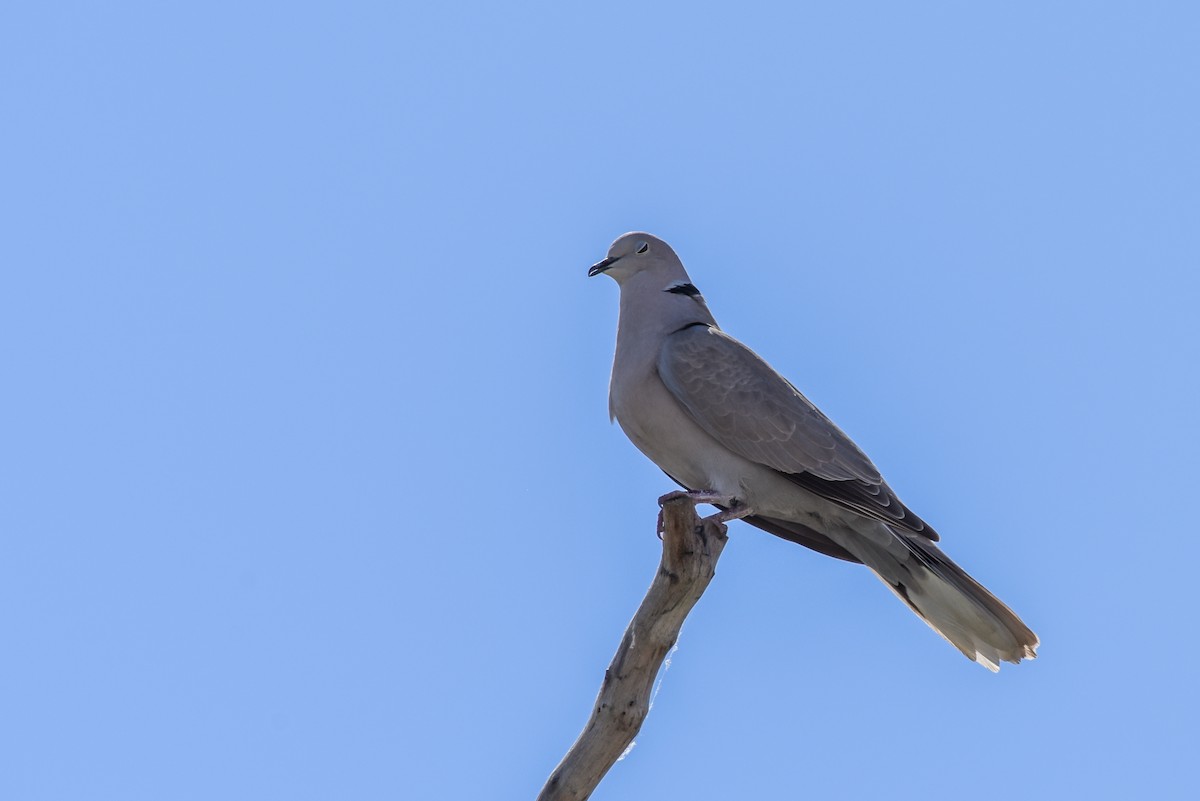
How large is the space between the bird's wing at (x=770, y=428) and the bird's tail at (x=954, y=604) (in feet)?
0.57

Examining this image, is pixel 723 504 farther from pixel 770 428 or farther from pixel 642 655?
pixel 642 655

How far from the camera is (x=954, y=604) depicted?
6383mm

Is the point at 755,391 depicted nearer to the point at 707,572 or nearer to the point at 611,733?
the point at 707,572

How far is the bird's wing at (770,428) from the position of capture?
6.42 m

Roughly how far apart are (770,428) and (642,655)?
1898mm

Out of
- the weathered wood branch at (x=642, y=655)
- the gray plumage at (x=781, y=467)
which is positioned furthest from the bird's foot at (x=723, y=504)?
the weathered wood branch at (x=642, y=655)

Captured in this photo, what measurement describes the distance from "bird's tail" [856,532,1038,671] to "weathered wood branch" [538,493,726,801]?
5.42ft

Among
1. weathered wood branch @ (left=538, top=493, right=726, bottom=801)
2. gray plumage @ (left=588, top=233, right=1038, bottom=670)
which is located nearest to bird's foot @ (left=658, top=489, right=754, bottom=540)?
gray plumage @ (left=588, top=233, right=1038, bottom=670)

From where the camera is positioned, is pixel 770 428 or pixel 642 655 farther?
pixel 770 428

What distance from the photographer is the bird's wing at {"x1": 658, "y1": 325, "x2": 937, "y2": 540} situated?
253 inches

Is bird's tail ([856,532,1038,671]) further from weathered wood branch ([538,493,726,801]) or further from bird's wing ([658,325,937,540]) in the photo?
weathered wood branch ([538,493,726,801])

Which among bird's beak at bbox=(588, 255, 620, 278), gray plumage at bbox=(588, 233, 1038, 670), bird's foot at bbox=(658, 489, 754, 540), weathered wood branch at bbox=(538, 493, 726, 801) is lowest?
weathered wood branch at bbox=(538, 493, 726, 801)

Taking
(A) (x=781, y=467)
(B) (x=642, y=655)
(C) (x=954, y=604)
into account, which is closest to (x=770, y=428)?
(A) (x=781, y=467)

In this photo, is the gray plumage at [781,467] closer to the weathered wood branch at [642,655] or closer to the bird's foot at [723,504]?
the bird's foot at [723,504]
